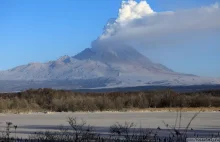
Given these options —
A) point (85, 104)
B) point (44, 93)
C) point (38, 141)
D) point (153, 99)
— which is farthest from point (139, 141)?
point (44, 93)

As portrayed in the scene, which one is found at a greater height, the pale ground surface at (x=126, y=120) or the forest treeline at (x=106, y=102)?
the forest treeline at (x=106, y=102)

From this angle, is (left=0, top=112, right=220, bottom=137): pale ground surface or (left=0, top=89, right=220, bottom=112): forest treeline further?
(left=0, top=89, right=220, bottom=112): forest treeline

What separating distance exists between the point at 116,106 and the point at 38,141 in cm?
3084

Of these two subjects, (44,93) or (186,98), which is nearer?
(186,98)

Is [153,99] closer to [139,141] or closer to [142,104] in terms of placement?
[142,104]

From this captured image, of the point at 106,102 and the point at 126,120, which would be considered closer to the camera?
the point at 126,120

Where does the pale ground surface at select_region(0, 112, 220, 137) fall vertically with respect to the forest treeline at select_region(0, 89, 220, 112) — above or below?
below

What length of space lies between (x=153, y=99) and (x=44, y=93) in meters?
12.4

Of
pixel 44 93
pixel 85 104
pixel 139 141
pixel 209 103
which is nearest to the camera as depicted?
pixel 139 141

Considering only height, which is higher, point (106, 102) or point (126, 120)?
point (106, 102)

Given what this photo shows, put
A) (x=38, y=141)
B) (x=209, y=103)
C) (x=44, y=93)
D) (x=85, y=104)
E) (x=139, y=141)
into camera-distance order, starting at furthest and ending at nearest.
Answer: (x=44, y=93)
(x=209, y=103)
(x=85, y=104)
(x=38, y=141)
(x=139, y=141)

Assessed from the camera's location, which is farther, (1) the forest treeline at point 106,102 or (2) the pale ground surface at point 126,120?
(1) the forest treeline at point 106,102

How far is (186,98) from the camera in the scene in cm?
4631

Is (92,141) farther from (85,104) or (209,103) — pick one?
(209,103)
